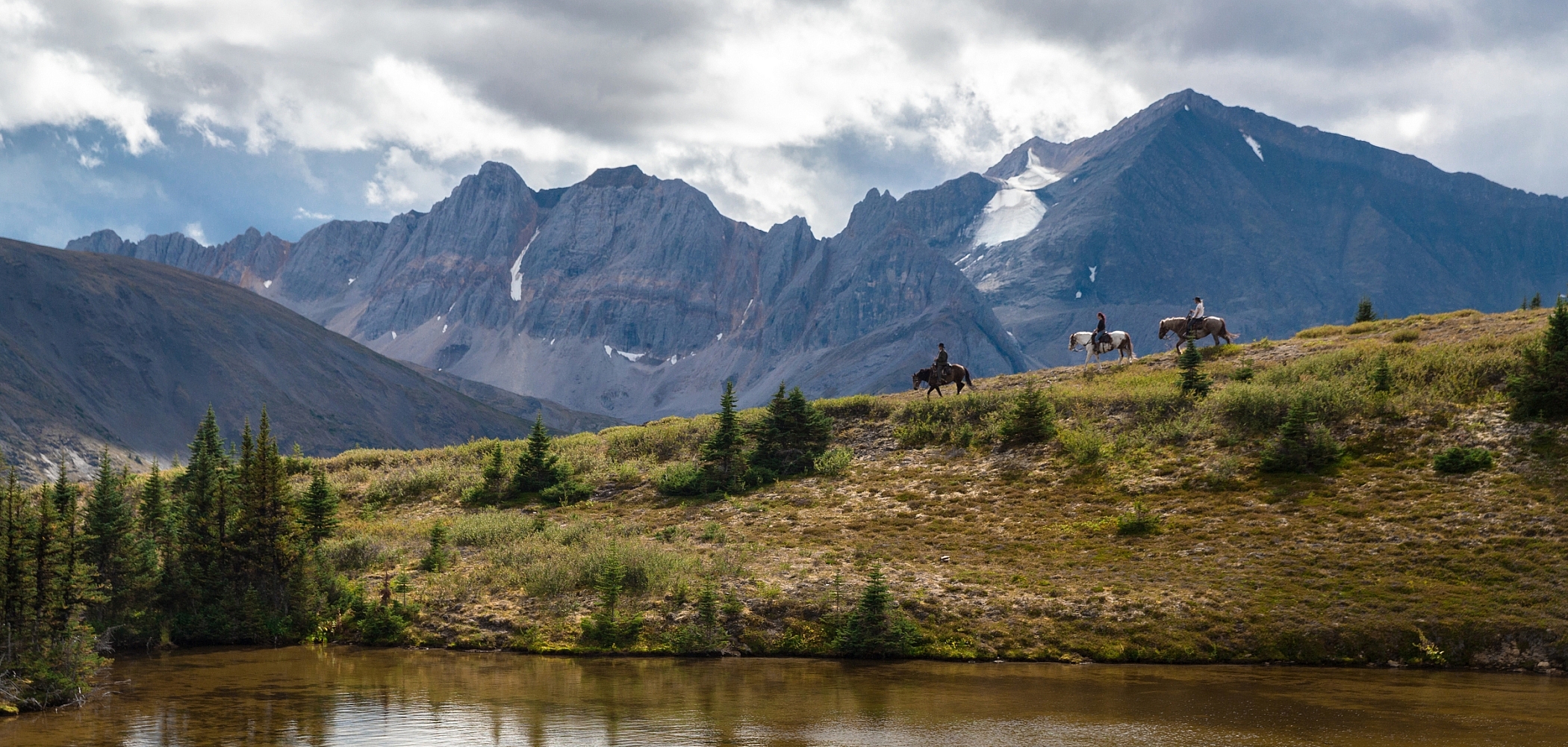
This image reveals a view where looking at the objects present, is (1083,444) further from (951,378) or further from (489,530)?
(489,530)

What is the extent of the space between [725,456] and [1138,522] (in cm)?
1994

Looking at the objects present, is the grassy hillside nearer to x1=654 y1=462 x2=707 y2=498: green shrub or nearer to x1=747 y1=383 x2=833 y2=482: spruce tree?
x1=654 y1=462 x2=707 y2=498: green shrub

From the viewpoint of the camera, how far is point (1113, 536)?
3722 centimetres

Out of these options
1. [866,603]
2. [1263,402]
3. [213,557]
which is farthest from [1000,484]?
[213,557]

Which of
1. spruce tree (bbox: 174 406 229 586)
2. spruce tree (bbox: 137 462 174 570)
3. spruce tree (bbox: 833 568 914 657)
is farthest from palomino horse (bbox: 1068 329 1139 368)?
spruce tree (bbox: 137 462 174 570)

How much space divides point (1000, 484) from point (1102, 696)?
776 inches

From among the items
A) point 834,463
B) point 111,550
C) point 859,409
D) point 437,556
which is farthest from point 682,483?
point 111,550

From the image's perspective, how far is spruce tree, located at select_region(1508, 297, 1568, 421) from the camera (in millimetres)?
38344

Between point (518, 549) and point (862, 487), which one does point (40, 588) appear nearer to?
point (518, 549)

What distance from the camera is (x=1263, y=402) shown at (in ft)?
146

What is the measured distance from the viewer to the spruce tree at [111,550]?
115 feet

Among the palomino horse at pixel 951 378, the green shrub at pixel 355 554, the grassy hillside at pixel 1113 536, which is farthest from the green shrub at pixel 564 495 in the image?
the palomino horse at pixel 951 378

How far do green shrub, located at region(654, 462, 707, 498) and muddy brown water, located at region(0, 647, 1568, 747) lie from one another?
60.1 ft

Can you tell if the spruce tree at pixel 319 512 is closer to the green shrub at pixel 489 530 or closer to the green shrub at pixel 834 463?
the green shrub at pixel 489 530
